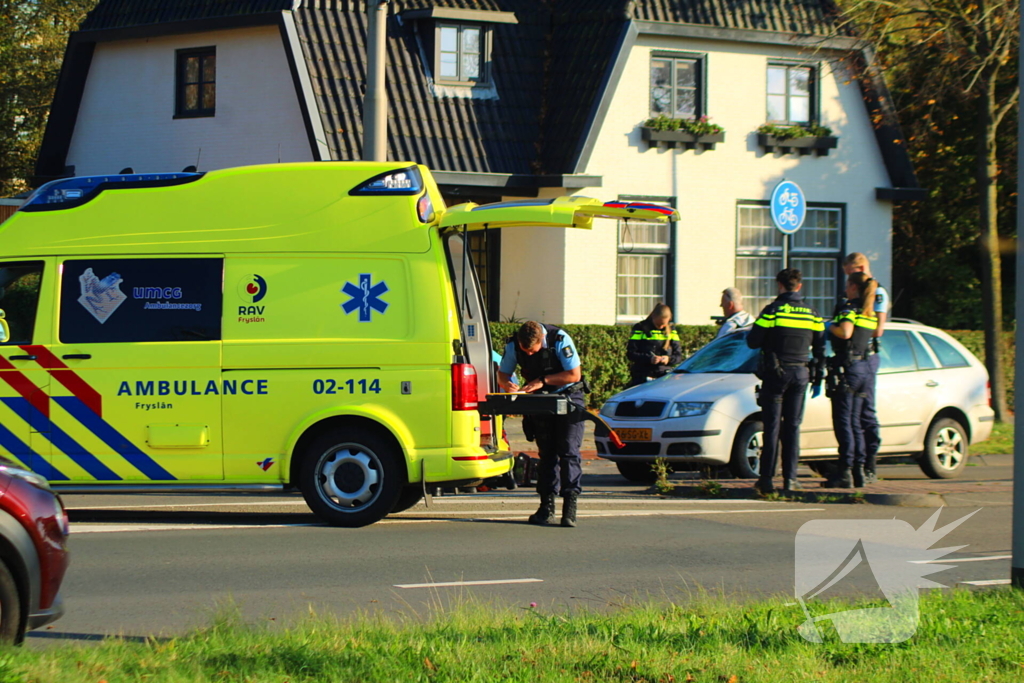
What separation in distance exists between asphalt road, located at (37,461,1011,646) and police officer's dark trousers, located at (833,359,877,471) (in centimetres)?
114

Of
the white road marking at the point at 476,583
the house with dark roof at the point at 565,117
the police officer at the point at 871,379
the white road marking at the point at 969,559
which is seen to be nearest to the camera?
the white road marking at the point at 476,583

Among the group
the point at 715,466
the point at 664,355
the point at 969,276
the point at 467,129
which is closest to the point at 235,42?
the point at 467,129

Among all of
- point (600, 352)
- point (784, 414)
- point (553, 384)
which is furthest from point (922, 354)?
point (600, 352)

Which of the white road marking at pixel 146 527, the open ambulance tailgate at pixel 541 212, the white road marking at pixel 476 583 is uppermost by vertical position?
the open ambulance tailgate at pixel 541 212

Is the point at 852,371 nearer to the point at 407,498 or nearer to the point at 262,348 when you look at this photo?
the point at 407,498

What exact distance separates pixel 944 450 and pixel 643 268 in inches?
382

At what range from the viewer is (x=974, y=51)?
1944 cm

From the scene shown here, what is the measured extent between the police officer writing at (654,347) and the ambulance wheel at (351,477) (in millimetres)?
6156

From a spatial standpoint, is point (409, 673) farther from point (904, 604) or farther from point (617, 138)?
point (617, 138)

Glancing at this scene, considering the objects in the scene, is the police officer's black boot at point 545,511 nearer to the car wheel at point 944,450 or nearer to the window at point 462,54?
the car wheel at point 944,450

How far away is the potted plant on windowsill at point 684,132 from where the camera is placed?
2245cm

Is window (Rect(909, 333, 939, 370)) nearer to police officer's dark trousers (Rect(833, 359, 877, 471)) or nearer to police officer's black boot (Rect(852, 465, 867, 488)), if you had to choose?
police officer's dark trousers (Rect(833, 359, 877, 471))

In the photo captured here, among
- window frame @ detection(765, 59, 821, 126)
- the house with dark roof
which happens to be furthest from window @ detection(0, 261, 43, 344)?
window frame @ detection(765, 59, 821, 126)

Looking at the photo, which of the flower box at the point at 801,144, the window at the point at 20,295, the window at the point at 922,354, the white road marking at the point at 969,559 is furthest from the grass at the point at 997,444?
the window at the point at 20,295
